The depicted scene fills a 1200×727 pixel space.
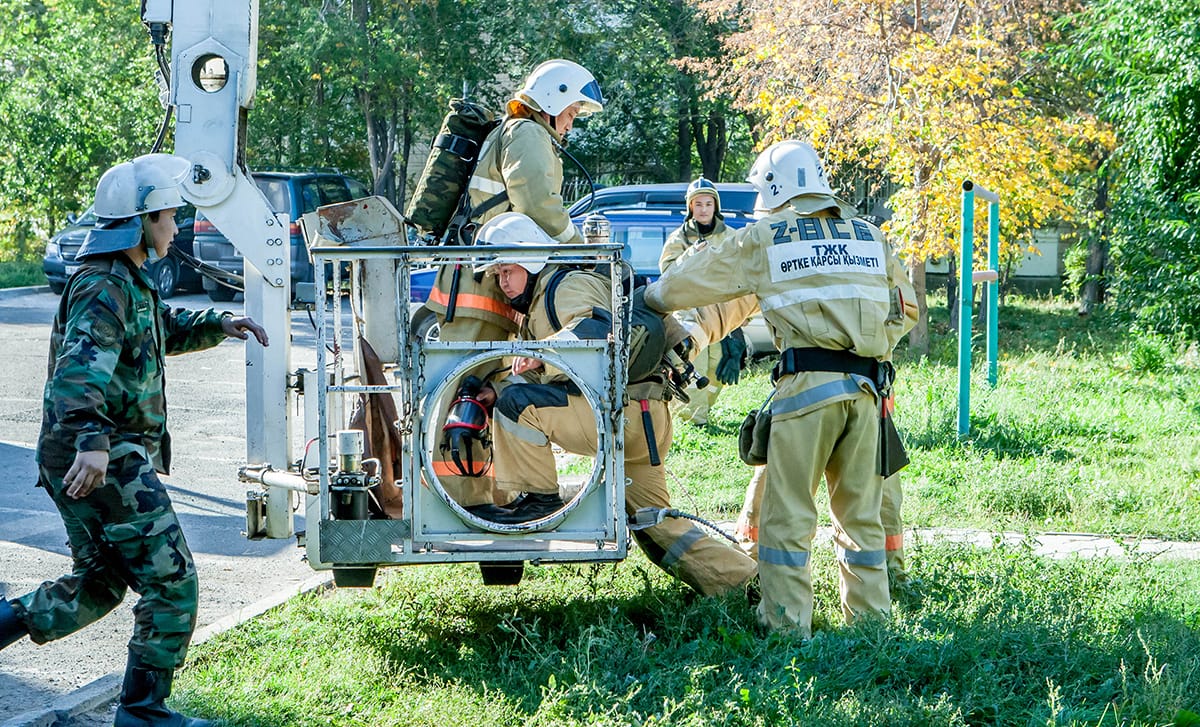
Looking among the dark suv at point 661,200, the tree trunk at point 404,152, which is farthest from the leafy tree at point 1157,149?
the tree trunk at point 404,152

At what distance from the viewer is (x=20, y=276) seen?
20.3 metres

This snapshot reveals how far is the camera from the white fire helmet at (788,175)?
205 inches

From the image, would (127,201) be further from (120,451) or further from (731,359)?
(731,359)

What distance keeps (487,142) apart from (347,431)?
6.32 ft

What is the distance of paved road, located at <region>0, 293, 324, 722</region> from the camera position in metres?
5.17

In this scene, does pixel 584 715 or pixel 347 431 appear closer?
pixel 584 715

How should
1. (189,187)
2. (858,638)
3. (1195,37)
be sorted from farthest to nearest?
(1195,37)
(189,187)
(858,638)

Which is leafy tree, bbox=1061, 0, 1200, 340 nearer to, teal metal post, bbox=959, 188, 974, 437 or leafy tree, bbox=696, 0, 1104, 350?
leafy tree, bbox=696, 0, 1104, 350

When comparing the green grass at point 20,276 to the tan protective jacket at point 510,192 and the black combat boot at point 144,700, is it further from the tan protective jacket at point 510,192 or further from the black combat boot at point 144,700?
the black combat boot at point 144,700

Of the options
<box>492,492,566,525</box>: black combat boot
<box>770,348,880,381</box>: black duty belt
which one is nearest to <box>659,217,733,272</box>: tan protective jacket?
<box>770,348,880,381</box>: black duty belt

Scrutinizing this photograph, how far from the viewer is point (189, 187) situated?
522cm

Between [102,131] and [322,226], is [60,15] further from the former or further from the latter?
[322,226]

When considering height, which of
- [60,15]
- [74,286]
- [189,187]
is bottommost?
[74,286]

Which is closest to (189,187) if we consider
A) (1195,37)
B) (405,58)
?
(1195,37)
